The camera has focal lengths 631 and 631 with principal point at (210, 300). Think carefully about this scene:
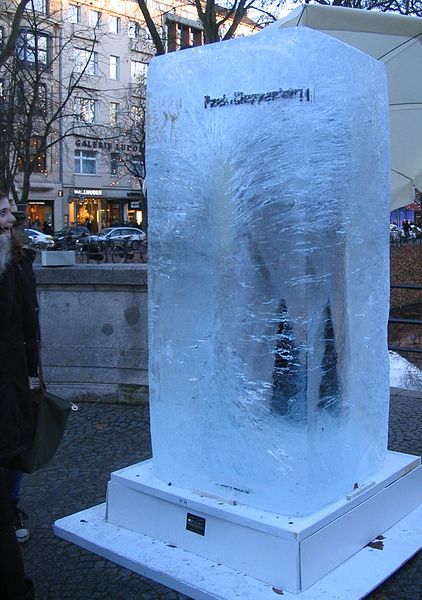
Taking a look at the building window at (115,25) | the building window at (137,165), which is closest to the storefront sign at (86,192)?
the building window at (137,165)

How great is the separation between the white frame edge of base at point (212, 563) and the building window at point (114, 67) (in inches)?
2043

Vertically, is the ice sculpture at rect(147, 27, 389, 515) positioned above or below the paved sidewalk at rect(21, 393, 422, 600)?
above

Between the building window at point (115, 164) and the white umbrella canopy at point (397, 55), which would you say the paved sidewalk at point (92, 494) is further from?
the building window at point (115, 164)

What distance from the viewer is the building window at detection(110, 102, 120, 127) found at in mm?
45069

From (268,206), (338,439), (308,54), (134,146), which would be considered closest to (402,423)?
(338,439)

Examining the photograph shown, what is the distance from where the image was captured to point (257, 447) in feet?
10.2

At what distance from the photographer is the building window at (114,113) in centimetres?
4507

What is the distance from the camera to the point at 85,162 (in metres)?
51.5

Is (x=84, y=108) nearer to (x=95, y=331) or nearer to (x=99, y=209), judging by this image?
(x=99, y=209)

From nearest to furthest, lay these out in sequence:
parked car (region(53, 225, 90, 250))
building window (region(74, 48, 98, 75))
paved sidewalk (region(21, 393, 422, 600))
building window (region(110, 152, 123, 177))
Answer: paved sidewalk (region(21, 393, 422, 600))
parked car (region(53, 225, 90, 250))
building window (region(74, 48, 98, 75))
building window (region(110, 152, 123, 177))

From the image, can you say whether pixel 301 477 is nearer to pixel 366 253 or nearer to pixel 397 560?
pixel 397 560

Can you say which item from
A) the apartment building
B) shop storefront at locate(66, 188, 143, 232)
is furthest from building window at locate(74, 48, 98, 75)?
shop storefront at locate(66, 188, 143, 232)

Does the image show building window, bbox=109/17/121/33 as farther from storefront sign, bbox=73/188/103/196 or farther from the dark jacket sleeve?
the dark jacket sleeve

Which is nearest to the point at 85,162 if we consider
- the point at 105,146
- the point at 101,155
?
the point at 101,155
